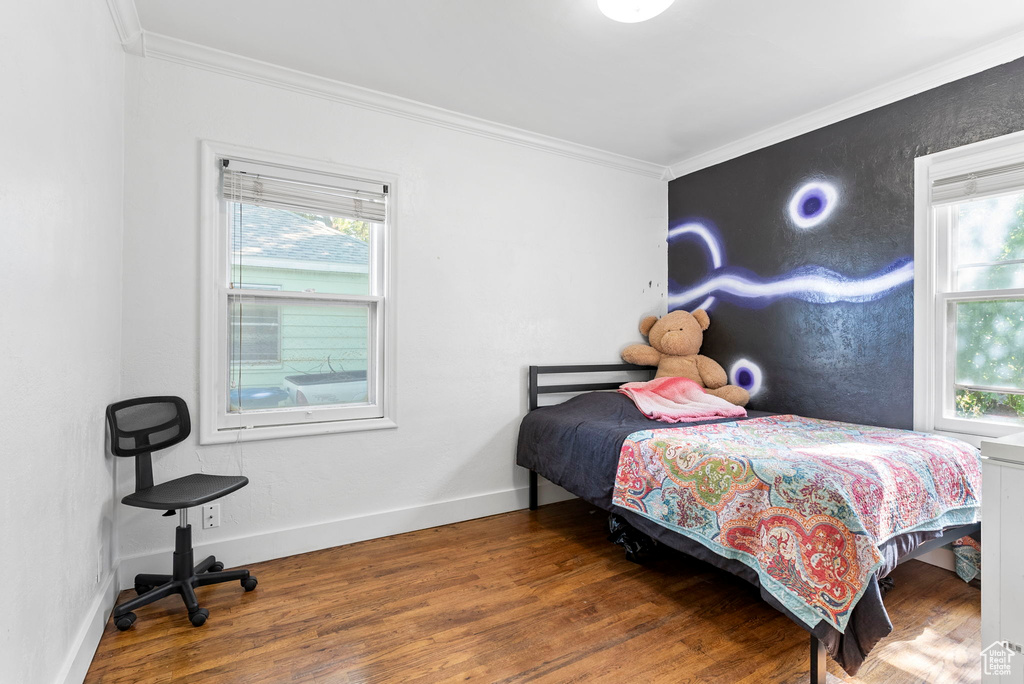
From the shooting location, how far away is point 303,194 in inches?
104

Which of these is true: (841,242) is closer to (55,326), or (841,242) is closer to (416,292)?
(416,292)

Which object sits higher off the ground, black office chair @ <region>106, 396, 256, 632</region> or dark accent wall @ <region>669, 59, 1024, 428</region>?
dark accent wall @ <region>669, 59, 1024, 428</region>

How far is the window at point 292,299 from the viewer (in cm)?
244

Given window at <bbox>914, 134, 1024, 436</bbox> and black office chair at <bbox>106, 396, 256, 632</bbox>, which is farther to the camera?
window at <bbox>914, 134, 1024, 436</bbox>

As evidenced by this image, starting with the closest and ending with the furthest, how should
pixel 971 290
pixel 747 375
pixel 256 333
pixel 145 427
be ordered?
1. pixel 145 427
2. pixel 971 290
3. pixel 256 333
4. pixel 747 375

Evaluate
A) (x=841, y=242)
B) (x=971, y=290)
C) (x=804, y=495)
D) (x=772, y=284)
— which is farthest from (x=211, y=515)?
(x=971, y=290)

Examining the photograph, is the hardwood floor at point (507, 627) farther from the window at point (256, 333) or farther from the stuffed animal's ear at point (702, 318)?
the stuffed animal's ear at point (702, 318)

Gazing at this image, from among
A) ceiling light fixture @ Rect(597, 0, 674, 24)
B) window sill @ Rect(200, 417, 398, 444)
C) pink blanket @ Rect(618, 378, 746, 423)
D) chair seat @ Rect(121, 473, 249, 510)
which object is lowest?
chair seat @ Rect(121, 473, 249, 510)

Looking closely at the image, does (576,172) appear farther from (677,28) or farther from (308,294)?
(308,294)

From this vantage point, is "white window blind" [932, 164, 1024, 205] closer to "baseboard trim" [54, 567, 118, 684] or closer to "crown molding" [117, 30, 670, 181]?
"crown molding" [117, 30, 670, 181]

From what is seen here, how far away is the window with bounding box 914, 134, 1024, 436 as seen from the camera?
2316mm

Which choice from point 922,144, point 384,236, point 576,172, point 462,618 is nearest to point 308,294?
point 384,236

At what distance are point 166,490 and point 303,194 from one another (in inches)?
60.0

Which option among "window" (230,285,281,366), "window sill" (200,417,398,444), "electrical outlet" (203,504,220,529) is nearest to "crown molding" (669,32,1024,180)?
"window sill" (200,417,398,444)
